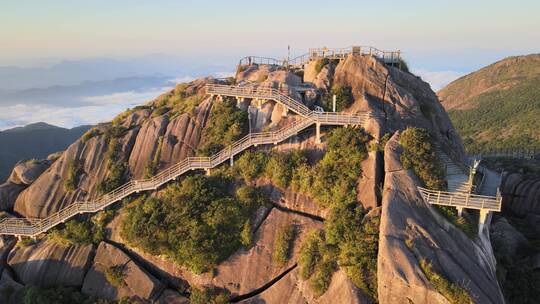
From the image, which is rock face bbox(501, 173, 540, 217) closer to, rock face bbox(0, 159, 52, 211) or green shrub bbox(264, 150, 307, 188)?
green shrub bbox(264, 150, 307, 188)

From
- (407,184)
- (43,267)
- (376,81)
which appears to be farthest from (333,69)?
(43,267)

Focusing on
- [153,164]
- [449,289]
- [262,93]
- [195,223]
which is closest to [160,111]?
[153,164]

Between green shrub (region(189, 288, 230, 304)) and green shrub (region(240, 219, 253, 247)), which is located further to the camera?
A: green shrub (region(240, 219, 253, 247))

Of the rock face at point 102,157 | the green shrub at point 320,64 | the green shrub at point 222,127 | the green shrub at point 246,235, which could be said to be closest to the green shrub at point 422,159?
the green shrub at point 246,235

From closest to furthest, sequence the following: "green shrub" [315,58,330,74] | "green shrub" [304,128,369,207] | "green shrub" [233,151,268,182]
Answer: "green shrub" [304,128,369,207] → "green shrub" [233,151,268,182] → "green shrub" [315,58,330,74]

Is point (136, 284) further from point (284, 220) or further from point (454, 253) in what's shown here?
point (454, 253)

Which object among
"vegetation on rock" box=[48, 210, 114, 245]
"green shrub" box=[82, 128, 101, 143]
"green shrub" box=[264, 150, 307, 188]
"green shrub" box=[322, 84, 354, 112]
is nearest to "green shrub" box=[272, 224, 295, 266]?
"green shrub" box=[264, 150, 307, 188]
